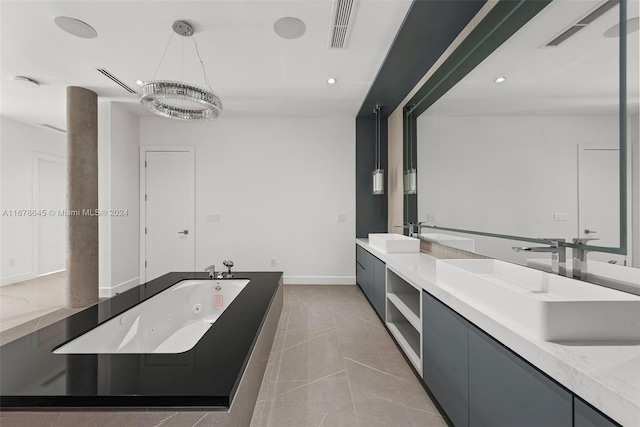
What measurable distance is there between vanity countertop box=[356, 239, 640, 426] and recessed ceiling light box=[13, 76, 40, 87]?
17.0ft

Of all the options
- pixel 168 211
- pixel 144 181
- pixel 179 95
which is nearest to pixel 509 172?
pixel 179 95

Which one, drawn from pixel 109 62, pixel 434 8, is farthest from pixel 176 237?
pixel 434 8

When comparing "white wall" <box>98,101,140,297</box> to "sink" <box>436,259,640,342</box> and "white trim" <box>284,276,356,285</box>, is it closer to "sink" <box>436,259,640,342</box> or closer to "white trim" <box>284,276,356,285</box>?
"white trim" <box>284,276,356,285</box>

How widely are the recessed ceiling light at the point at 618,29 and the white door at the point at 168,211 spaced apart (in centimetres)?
495

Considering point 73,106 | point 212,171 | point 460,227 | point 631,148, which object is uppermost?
point 73,106

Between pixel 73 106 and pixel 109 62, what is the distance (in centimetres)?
106

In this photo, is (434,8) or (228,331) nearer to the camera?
(228,331)

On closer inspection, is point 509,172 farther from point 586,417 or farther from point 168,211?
point 168,211

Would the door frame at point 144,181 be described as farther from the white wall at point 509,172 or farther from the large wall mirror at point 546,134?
the large wall mirror at point 546,134

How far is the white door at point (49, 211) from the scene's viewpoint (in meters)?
5.64

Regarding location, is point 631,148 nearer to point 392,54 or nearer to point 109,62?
point 392,54

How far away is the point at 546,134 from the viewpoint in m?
1.68

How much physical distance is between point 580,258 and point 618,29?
957 millimetres

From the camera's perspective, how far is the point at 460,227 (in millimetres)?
2506
